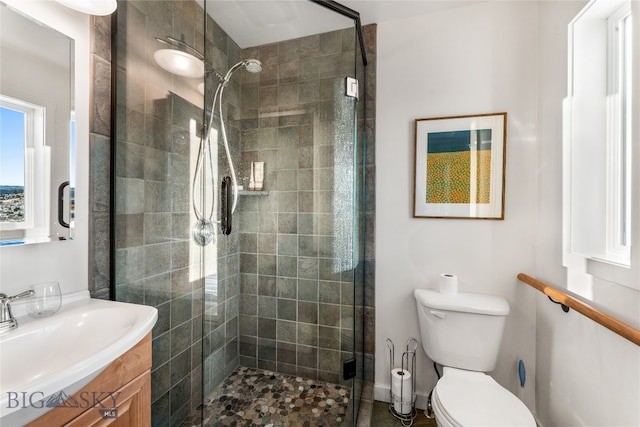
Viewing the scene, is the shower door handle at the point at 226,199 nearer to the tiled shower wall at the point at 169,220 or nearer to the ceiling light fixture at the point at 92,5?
the tiled shower wall at the point at 169,220

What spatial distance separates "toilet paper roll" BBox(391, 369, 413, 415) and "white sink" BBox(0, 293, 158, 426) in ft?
4.57

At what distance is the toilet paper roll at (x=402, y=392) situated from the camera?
63.4 inches

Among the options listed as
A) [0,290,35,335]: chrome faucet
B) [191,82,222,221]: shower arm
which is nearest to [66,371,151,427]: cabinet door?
[0,290,35,335]: chrome faucet

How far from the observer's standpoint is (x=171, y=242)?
143 centimetres

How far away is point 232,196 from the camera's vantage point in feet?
4.21

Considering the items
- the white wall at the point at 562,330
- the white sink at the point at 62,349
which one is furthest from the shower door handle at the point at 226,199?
the white wall at the point at 562,330

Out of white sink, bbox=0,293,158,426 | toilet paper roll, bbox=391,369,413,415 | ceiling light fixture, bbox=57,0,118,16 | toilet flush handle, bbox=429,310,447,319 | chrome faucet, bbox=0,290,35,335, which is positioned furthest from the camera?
toilet paper roll, bbox=391,369,413,415

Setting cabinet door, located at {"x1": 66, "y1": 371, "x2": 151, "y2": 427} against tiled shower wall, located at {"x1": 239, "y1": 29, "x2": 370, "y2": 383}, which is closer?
cabinet door, located at {"x1": 66, "y1": 371, "x2": 151, "y2": 427}

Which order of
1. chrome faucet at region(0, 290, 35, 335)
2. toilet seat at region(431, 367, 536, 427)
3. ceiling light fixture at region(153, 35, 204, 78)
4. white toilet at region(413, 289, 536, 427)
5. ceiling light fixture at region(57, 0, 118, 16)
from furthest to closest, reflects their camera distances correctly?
ceiling light fixture at region(153, 35, 204, 78) → white toilet at region(413, 289, 536, 427) → toilet seat at region(431, 367, 536, 427) → ceiling light fixture at region(57, 0, 118, 16) → chrome faucet at region(0, 290, 35, 335)

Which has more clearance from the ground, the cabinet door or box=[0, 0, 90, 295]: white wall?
box=[0, 0, 90, 295]: white wall

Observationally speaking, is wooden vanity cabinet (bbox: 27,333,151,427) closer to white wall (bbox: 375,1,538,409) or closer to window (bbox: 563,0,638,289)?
white wall (bbox: 375,1,538,409)

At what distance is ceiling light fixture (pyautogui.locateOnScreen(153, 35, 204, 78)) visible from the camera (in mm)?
1382

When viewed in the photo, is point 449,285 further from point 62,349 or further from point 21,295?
point 21,295

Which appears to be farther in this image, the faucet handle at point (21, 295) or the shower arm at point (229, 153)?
→ the shower arm at point (229, 153)
